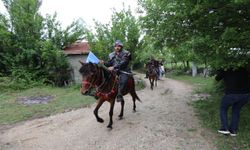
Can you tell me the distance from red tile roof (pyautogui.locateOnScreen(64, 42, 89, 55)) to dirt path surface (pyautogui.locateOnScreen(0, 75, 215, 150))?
13508 millimetres

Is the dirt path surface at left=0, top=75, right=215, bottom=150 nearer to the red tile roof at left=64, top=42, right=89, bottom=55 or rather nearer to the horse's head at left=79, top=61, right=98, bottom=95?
the horse's head at left=79, top=61, right=98, bottom=95

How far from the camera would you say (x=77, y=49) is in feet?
83.2

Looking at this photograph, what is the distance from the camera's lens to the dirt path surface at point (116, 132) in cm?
698

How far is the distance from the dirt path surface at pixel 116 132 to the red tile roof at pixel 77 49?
13508 mm

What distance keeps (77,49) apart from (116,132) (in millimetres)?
18246

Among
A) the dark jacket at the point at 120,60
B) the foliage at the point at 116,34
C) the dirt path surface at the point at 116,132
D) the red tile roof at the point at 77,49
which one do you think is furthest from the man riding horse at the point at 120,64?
the red tile roof at the point at 77,49

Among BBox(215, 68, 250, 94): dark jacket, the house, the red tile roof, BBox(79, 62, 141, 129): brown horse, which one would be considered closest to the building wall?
the house

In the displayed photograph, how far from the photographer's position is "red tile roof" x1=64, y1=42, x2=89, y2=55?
24328 mm

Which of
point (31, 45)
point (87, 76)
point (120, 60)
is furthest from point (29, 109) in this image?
point (31, 45)

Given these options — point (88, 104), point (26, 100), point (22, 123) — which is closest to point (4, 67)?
point (26, 100)

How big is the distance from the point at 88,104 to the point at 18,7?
14513 millimetres

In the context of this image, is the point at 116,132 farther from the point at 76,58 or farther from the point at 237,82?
the point at 76,58

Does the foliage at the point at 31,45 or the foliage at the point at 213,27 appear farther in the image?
the foliage at the point at 31,45

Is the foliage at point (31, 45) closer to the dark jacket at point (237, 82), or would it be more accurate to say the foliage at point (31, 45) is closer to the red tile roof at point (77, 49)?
the red tile roof at point (77, 49)
